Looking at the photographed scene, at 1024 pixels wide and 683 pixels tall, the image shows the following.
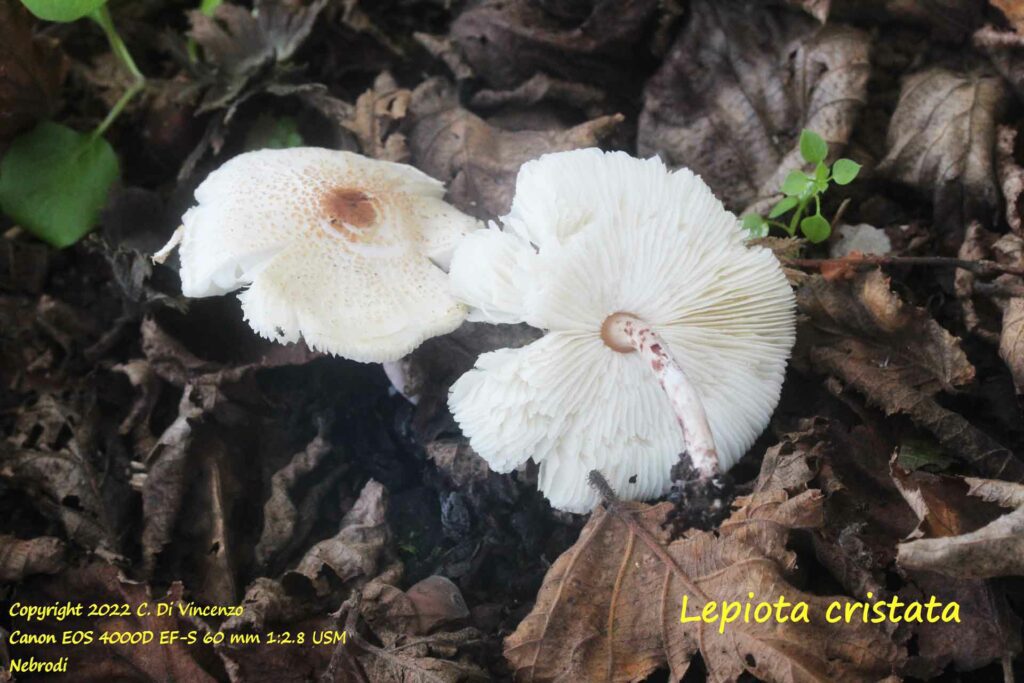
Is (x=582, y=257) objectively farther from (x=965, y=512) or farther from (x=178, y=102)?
(x=178, y=102)

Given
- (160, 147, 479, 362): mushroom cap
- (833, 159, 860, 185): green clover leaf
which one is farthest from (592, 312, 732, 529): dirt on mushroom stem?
(833, 159, 860, 185): green clover leaf

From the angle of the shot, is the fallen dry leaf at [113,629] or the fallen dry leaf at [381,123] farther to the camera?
the fallen dry leaf at [381,123]

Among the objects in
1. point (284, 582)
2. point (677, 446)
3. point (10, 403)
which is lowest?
point (284, 582)

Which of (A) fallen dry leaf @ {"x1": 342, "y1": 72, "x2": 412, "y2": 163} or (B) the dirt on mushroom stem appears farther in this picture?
(A) fallen dry leaf @ {"x1": 342, "y1": 72, "x2": 412, "y2": 163}

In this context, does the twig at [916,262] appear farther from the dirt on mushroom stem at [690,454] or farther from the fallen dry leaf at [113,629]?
the fallen dry leaf at [113,629]

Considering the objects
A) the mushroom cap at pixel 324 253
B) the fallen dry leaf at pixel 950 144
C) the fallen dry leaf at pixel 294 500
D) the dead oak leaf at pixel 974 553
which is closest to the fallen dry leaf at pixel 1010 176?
the fallen dry leaf at pixel 950 144

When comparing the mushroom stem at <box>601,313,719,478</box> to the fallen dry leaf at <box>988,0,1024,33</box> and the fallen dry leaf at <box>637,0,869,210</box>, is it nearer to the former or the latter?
the fallen dry leaf at <box>637,0,869,210</box>

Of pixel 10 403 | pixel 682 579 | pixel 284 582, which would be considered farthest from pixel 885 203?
pixel 10 403
